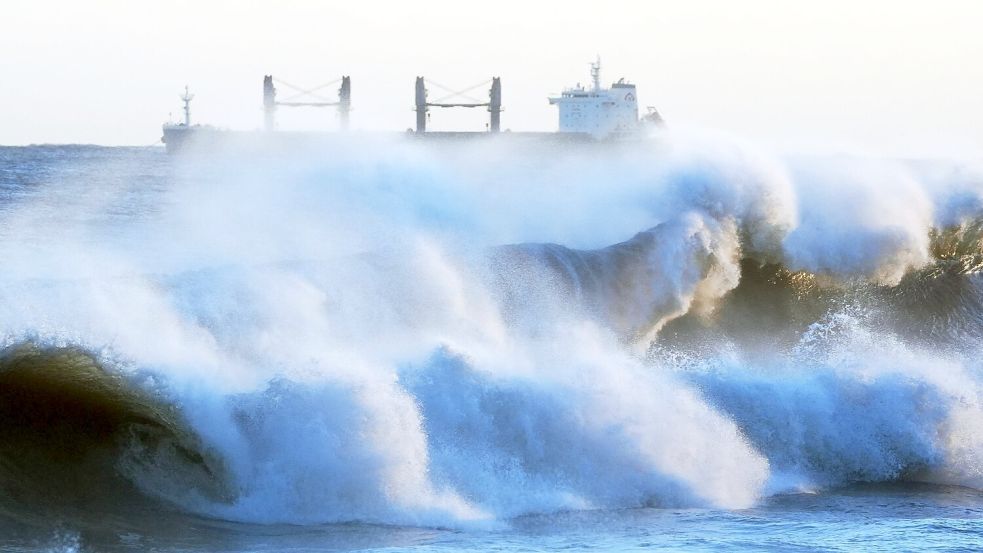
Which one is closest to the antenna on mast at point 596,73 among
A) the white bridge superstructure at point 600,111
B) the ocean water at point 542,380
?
the white bridge superstructure at point 600,111

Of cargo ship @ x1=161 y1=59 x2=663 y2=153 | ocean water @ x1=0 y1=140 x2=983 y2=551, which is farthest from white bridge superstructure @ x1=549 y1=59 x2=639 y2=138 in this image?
ocean water @ x1=0 y1=140 x2=983 y2=551

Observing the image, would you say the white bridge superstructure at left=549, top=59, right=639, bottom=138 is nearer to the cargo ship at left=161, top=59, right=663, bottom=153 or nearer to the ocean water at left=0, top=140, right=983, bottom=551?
the cargo ship at left=161, top=59, right=663, bottom=153

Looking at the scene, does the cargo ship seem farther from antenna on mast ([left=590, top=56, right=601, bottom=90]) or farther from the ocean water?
the ocean water

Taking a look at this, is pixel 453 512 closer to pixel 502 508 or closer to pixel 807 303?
pixel 502 508

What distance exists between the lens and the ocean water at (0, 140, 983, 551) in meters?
12.7

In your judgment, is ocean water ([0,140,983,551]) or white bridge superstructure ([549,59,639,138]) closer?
ocean water ([0,140,983,551])

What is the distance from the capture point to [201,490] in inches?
507

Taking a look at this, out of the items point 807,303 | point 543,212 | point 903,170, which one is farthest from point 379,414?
point 903,170

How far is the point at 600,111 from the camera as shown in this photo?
106188 millimetres

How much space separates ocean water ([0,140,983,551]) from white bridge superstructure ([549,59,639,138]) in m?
83.2

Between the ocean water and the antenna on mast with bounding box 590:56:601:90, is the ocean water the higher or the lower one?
the lower one

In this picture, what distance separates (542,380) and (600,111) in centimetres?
9234

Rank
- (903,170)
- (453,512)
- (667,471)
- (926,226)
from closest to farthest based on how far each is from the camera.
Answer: (453,512), (667,471), (926,226), (903,170)

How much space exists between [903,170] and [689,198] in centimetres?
510
